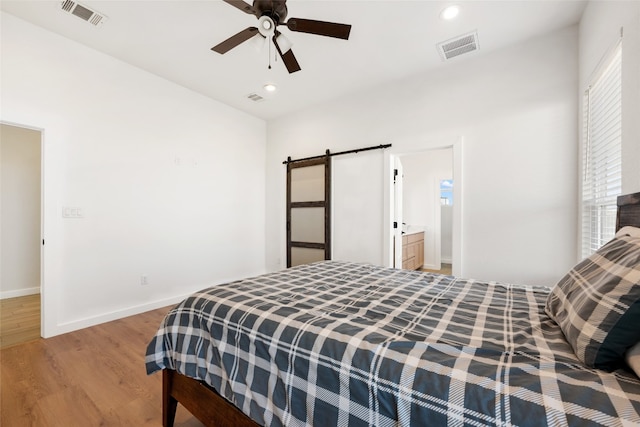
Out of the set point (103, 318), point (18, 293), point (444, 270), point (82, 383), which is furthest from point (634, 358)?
point (18, 293)

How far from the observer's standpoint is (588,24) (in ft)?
7.49

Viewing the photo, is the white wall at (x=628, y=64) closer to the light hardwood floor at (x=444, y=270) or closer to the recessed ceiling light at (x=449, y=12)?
the recessed ceiling light at (x=449, y=12)

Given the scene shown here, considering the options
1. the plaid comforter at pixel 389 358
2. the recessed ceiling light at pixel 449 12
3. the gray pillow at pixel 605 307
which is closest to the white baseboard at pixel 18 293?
the plaid comforter at pixel 389 358

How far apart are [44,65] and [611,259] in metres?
4.43

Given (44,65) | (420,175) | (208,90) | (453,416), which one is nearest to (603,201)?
(453,416)

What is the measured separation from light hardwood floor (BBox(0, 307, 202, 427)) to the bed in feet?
1.24

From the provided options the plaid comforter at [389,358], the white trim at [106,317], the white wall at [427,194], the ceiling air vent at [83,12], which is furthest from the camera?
the white wall at [427,194]

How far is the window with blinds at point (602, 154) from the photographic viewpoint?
1.86m

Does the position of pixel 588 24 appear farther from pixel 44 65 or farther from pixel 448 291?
pixel 44 65

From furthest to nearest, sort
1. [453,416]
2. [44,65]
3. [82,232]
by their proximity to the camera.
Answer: [82,232], [44,65], [453,416]

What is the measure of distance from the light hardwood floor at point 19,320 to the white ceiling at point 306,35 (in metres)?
3.00

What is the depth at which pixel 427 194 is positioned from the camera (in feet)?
19.7

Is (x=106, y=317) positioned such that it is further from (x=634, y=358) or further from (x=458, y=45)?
(x=458, y=45)

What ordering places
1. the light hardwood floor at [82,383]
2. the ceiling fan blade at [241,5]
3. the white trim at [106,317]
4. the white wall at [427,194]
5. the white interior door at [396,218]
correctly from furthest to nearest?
the white wall at [427,194] < the white interior door at [396,218] < the white trim at [106,317] < the ceiling fan blade at [241,5] < the light hardwood floor at [82,383]
